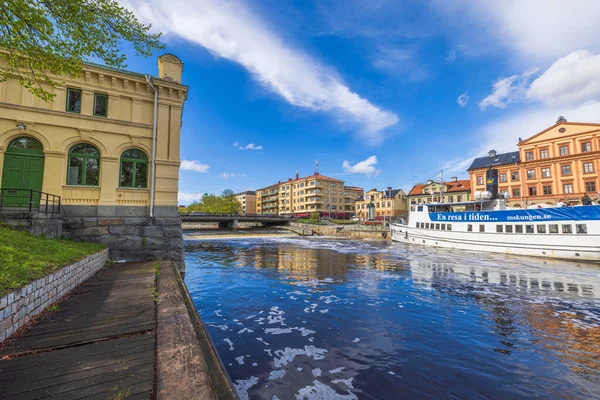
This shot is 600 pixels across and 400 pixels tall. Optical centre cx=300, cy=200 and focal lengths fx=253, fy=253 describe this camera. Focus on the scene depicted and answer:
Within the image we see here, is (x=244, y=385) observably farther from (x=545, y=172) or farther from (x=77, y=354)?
(x=545, y=172)

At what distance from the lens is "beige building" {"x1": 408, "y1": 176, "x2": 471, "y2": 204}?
6369cm

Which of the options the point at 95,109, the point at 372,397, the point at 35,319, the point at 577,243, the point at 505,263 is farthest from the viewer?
the point at 577,243

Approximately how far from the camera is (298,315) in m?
8.09

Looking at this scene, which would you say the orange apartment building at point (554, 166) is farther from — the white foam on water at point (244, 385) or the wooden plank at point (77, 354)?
the wooden plank at point (77, 354)

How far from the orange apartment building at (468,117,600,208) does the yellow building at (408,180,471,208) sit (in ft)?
40.6

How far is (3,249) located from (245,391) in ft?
21.1

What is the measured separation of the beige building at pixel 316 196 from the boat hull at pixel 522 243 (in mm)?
50667

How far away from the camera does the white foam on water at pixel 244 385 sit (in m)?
4.43

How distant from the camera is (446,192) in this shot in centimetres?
6725

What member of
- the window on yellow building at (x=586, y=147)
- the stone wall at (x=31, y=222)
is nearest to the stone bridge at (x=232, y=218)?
the stone wall at (x=31, y=222)

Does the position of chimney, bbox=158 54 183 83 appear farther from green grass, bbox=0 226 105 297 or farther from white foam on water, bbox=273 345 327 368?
white foam on water, bbox=273 345 327 368

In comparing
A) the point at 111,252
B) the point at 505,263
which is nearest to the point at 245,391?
the point at 111,252

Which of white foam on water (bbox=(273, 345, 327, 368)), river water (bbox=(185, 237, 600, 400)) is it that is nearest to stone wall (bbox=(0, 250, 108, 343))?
river water (bbox=(185, 237, 600, 400))

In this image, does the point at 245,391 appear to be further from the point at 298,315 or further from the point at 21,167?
the point at 21,167
